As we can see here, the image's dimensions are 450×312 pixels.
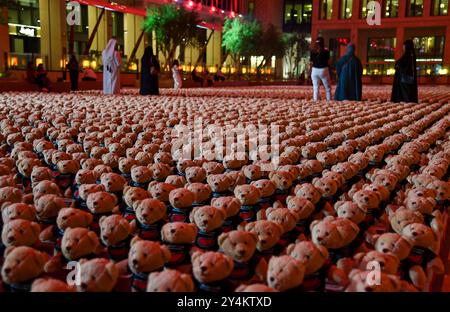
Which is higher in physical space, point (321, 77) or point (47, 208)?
point (321, 77)

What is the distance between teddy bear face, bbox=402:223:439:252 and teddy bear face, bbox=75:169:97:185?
1.58m

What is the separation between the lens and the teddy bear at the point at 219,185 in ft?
8.09

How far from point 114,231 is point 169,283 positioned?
464mm

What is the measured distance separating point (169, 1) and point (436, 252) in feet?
94.0

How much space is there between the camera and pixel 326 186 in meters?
2.46

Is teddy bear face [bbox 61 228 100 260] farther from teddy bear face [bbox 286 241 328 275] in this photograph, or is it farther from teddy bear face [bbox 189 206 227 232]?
teddy bear face [bbox 286 241 328 275]

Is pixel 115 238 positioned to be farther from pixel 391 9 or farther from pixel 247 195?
pixel 391 9

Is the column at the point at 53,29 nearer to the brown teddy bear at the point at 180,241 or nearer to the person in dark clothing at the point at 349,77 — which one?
the person in dark clothing at the point at 349,77

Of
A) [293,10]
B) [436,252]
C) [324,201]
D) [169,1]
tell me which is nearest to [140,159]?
[324,201]

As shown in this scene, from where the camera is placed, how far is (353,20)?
35.5 metres

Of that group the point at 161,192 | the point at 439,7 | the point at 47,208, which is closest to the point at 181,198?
the point at 161,192

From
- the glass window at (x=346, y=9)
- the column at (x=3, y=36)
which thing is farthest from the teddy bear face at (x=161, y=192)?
the glass window at (x=346, y=9)

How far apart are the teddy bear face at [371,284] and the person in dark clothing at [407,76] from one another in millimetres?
8979

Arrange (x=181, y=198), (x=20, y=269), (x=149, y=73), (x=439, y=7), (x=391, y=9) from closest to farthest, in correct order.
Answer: (x=20, y=269), (x=181, y=198), (x=149, y=73), (x=439, y=7), (x=391, y=9)
